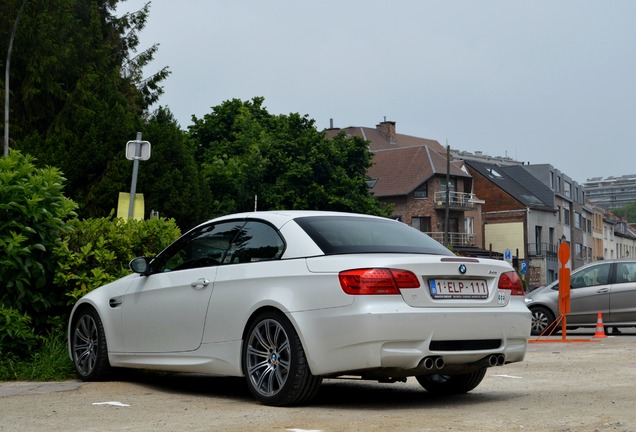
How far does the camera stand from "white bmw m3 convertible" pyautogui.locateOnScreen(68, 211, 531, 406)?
740cm

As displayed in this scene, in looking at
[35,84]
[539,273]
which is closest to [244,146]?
[35,84]

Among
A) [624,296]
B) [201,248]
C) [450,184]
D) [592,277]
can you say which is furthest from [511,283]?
[450,184]

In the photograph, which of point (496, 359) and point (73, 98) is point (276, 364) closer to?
point (496, 359)

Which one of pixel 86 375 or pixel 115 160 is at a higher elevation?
pixel 115 160

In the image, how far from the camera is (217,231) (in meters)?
9.05

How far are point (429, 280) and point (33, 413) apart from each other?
120 inches

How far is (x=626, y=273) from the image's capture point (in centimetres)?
2195

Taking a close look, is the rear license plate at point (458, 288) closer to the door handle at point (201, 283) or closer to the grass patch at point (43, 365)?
the door handle at point (201, 283)

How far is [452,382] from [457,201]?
252 ft

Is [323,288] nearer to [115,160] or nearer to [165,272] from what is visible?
[165,272]

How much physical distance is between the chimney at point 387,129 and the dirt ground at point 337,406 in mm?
93465

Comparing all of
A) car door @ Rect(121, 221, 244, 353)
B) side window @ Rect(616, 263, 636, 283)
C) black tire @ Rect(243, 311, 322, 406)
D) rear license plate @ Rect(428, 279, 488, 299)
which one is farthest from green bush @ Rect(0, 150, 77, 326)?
side window @ Rect(616, 263, 636, 283)

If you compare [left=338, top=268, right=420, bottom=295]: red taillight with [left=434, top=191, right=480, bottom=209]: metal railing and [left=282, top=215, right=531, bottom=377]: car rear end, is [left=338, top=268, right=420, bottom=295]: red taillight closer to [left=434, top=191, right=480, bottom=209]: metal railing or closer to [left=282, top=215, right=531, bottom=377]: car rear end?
[left=282, top=215, right=531, bottom=377]: car rear end

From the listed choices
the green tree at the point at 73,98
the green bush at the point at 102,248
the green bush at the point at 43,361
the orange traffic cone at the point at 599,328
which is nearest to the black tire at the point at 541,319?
the orange traffic cone at the point at 599,328
